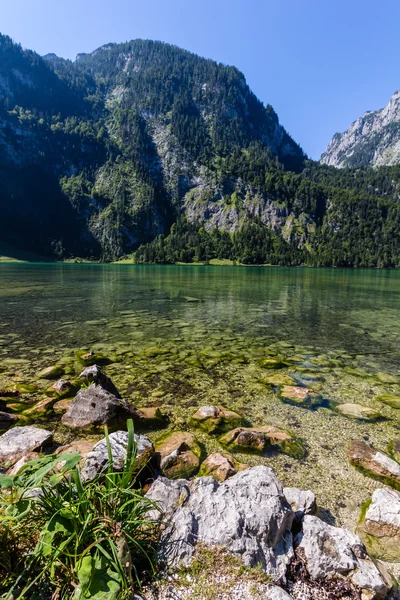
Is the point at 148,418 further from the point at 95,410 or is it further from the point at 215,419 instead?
the point at 215,419

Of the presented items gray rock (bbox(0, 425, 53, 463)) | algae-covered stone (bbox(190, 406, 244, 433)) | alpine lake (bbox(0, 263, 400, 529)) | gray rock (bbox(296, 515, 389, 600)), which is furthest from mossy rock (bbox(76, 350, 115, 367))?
gray rock (bbox(296, 515, 389, 600))

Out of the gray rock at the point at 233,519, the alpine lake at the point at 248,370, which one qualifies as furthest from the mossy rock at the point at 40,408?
the gray rock at the point at 233,519

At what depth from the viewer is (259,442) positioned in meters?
7.90

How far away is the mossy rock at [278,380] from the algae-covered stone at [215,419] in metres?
3.29

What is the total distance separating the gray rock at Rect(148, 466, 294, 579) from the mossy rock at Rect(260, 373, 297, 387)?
7894mm

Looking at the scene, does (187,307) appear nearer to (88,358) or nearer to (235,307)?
(235,307)

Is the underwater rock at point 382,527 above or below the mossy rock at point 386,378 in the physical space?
above

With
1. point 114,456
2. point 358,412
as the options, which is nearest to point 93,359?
point 114,456

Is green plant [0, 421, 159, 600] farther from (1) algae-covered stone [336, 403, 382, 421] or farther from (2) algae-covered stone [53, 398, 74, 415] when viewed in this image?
(1) algae-covered stone [336, 403, 382, 421]

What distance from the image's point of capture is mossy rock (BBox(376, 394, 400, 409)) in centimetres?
1063

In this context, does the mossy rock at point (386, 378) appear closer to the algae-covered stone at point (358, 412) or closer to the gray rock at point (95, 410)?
the algae-covered stone at point (358, 412)

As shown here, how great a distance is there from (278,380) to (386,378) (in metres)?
5.04

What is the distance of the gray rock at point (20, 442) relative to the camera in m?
6.63

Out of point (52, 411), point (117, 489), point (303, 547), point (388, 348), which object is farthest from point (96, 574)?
point (388, 348)
